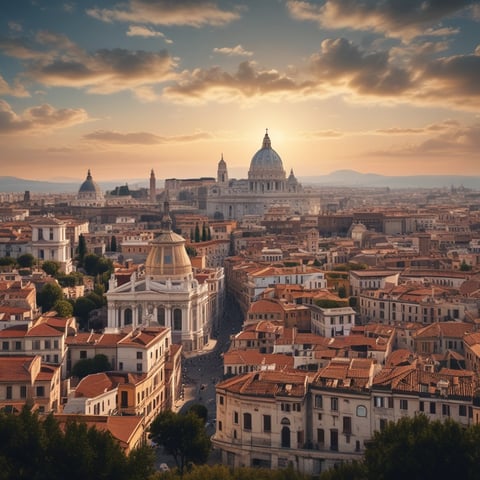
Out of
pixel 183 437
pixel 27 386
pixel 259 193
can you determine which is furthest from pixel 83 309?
pixel 259 193

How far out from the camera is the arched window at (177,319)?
40.0 m

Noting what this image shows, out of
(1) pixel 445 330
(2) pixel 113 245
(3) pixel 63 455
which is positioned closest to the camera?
(3) pixel 63 455

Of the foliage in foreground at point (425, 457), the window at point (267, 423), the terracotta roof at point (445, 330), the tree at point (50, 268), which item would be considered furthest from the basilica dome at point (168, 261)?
the foliage in foreground at point (425, 457)

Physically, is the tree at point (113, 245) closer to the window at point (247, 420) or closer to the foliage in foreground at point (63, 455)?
the window at point (247, 420)

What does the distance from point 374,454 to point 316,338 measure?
44.8 feet

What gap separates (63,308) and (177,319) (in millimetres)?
5395

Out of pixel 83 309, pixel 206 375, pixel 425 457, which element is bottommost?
pixel 206 375

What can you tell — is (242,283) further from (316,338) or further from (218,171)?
(218,171)

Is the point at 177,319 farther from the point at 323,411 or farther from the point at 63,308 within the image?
the point at 323,411

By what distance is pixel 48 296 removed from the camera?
39.8m

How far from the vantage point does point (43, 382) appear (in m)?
25.1

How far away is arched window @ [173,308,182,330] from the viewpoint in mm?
40016

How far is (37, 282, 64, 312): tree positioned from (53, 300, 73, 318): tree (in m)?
1.28

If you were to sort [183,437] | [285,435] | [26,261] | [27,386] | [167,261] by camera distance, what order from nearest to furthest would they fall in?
[183,437] → [285,435] → [27,386] → [167,261] → [26,261]
